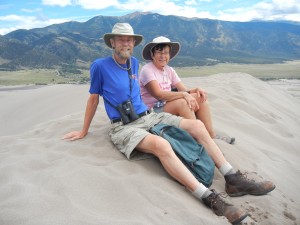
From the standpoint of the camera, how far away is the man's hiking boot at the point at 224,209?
9.65ft

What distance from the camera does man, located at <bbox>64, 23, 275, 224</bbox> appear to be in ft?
11.6

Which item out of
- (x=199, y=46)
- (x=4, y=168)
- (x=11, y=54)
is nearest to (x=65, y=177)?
(x=4, y=168)

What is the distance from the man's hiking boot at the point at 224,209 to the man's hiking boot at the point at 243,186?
400mm

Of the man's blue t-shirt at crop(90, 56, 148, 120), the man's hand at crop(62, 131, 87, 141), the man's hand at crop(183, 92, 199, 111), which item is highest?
the man's blue t-shirt at crop(90, 56, 148, 120)

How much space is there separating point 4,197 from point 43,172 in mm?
578

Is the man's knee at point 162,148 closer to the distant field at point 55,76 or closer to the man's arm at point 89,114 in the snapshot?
the man's arm at point 89,114

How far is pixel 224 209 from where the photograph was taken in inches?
119

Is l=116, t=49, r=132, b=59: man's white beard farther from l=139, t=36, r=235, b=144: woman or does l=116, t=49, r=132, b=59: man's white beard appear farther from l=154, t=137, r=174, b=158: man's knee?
l=154, t=137, r=174, b=158: man's knee

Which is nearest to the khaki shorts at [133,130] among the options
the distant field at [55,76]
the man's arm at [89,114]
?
the man's arm at [89,114]

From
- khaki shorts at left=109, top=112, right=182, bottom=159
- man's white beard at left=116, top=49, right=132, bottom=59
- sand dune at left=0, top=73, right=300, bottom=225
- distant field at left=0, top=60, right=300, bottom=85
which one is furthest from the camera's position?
distant field at left=0, top=60, right=300, bottom=85

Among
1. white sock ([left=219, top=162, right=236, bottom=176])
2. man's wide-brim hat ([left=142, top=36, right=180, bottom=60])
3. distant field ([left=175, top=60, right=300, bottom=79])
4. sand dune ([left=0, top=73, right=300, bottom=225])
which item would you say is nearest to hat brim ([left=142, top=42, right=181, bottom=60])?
man's wide-brim hat ([left=142, top=36, right=180, bottom=60])

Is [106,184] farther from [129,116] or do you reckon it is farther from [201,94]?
[201,94]

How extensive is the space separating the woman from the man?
11.5 inches

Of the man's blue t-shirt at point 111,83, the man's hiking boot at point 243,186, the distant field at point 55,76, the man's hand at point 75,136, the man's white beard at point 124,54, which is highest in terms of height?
the man's white beard at point 124,54
